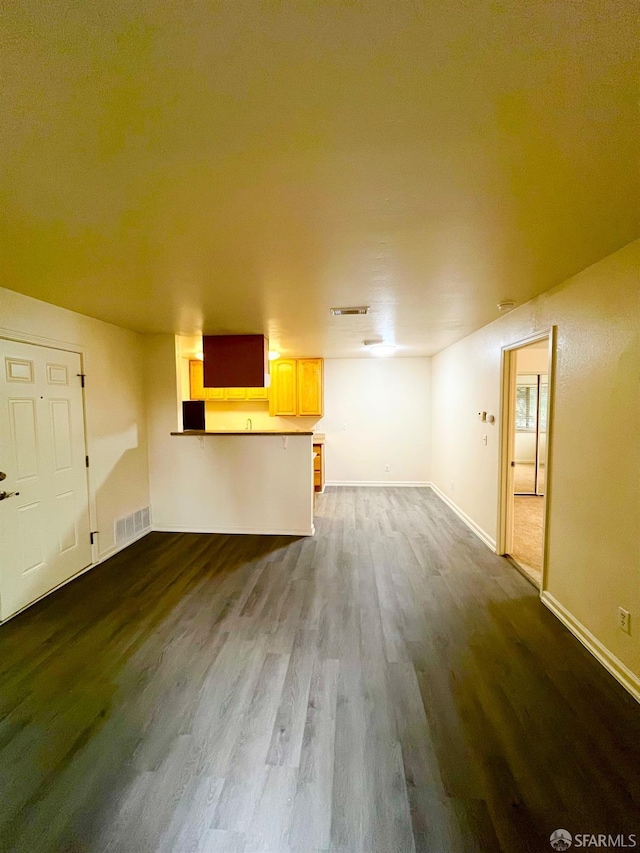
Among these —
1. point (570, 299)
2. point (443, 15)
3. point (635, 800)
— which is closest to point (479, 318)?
point (570, 299)

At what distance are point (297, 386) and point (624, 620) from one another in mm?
5203

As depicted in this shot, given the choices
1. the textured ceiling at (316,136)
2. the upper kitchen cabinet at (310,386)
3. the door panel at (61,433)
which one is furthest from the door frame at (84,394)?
the upper kitchen cabinet at (310,386)

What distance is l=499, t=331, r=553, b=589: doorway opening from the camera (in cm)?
323

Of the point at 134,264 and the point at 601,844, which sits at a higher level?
the point at 134,264

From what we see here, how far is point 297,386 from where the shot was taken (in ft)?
21.0

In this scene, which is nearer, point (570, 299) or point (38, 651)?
Result: point (38, 651)

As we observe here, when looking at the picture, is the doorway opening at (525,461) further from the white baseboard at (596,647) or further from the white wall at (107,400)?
the white wall at (107,400)

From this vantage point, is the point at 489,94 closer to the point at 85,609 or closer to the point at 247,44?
the point at 247,44

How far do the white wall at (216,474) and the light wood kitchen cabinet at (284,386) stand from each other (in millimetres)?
2211

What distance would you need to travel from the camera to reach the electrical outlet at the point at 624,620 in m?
1.92

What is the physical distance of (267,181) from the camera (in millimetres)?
1341

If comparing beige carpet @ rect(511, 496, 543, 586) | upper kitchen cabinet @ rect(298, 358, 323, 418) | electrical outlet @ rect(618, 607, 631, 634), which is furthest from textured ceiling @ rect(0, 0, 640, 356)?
upper kitchen cabinet @ rect(298, 358, 323, 418)

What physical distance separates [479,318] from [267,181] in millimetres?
2867

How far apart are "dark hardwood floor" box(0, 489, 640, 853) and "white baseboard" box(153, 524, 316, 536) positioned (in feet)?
4.10
